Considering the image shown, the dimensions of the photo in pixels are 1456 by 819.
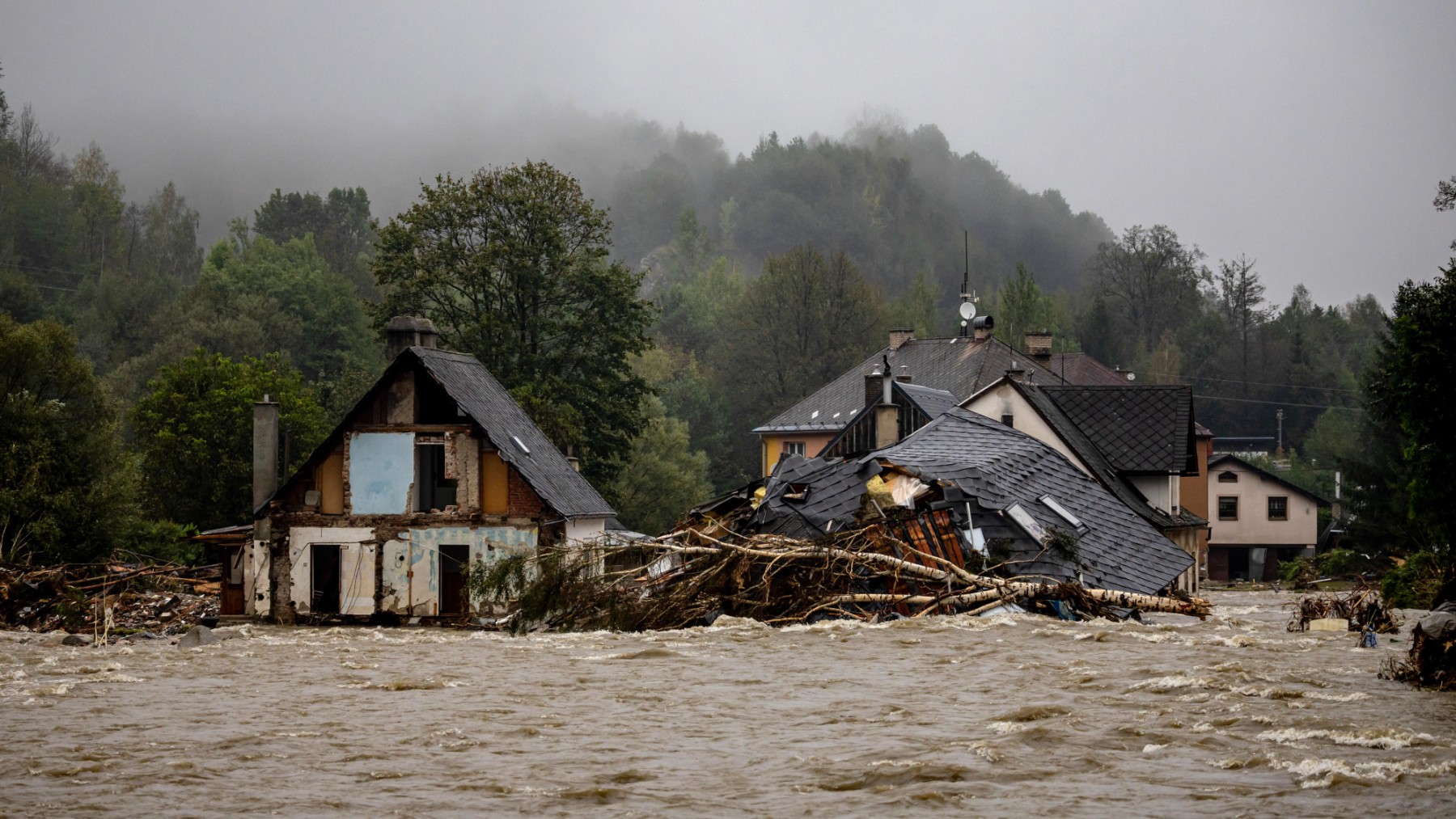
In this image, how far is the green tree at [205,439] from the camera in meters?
44.5

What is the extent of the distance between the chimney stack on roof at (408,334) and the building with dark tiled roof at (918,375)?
20.1m

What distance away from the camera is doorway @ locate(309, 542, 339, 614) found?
3181cm

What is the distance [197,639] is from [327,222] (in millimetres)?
92062

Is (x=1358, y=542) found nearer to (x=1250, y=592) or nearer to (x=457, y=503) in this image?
(x=1250, y=592)

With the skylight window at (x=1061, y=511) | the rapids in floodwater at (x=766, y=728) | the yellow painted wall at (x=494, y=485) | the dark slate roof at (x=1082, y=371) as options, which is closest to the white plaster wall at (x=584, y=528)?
the yellow painted wall at (x=494, y=485)

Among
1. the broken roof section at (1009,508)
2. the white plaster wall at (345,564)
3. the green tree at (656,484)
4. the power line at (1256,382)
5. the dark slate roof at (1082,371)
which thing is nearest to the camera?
the broken roof section at (1009,508)

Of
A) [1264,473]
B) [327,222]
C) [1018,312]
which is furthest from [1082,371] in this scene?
[327,222]

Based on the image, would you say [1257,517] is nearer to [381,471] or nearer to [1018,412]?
[1018,412]

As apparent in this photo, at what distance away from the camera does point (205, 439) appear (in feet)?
146

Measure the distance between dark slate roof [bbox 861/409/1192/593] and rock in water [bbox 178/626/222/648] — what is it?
10.6 meters

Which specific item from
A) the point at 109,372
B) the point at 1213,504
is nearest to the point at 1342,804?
the point at 1213,504

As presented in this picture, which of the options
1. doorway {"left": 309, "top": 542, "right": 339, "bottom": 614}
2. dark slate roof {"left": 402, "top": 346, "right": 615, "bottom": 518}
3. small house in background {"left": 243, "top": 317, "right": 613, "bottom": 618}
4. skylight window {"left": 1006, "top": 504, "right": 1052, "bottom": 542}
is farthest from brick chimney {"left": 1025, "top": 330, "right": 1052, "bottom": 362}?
skylight window {"left": 1006, "top": 504, "right": 1052, "bottom": 542}

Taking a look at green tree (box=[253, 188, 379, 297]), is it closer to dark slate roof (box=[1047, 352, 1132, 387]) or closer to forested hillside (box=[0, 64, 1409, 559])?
forested hillside (box=[0, 64, 1409, 559])

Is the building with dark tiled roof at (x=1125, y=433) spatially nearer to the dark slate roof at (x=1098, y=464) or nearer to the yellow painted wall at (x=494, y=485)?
the dark slate roof at (x=1098, y=464)
